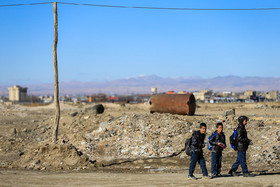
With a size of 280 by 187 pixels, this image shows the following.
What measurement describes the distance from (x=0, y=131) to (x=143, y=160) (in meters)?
13.4

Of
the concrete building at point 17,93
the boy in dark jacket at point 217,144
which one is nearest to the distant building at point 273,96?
the concrete building at point 17,93

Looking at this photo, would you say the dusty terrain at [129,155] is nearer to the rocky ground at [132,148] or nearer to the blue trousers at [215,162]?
the rocky ground at [132,148]

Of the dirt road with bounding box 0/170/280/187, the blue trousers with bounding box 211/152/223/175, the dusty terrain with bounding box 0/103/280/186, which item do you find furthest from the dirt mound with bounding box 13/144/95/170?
the blue trousers with bounding box 211/152/223/175

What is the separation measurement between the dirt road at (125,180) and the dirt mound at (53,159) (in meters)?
2.66

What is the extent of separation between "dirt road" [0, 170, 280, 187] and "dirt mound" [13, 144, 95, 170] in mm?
2656

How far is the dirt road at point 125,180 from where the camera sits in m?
10.5

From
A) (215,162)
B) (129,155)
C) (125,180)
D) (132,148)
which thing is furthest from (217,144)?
(132,148)

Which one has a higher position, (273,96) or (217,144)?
(273,96)

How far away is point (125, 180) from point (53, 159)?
5040 mm

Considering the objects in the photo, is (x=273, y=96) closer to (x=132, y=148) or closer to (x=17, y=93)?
(x=17, y=93)

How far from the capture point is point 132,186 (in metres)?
10.3

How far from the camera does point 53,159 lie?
1535 cm

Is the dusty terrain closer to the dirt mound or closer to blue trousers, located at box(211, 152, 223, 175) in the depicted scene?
the dirt mound

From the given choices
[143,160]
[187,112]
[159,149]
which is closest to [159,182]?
[143,160]
